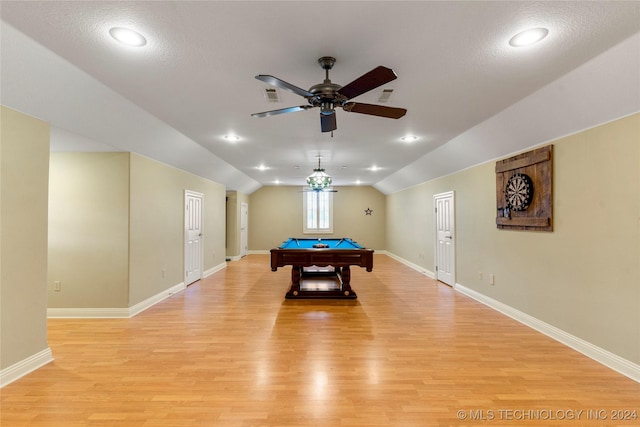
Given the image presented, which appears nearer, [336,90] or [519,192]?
[336,90]

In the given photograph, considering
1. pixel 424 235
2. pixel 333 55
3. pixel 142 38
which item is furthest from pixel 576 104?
pixel 424 235

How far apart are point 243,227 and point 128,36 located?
8.25 metres

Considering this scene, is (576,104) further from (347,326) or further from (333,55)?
(347,326)

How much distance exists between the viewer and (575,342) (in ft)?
9.96

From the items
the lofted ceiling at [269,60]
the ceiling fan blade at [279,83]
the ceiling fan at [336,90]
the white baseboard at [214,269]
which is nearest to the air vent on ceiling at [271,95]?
the lofted ceiling at [269,60]

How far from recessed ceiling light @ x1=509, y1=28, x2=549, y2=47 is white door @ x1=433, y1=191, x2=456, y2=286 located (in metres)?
3.99

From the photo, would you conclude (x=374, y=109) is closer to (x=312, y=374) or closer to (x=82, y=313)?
(x=312, y=374)

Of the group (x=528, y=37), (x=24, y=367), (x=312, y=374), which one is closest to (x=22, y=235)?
(x=24, y=367)

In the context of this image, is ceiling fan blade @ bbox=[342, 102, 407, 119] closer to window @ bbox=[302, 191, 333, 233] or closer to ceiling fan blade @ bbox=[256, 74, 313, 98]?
ceiling fan blade @ bbox=[256, 74, 313, 98]

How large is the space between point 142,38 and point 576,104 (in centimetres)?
360

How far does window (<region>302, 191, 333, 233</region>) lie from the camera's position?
35.1ft

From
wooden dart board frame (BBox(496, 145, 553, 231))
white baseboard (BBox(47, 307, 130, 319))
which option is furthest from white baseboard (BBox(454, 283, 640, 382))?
white baseboard (BBox(47, 307, 130, 319))

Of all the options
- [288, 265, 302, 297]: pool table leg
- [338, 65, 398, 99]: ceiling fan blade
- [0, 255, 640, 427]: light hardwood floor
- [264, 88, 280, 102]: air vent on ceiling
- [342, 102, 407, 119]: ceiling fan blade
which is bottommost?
[0, 255, 640, 427]: light hardwood floor

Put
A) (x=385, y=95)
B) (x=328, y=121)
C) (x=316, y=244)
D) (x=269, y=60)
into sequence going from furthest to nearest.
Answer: (x=316, y=244), (x=385, y=95), (x=328, y=121), (x=269, y=60)
